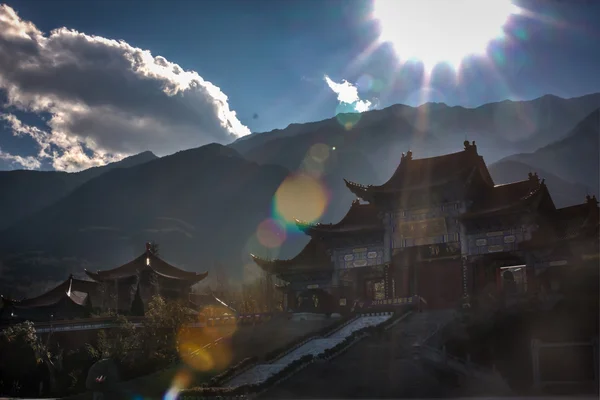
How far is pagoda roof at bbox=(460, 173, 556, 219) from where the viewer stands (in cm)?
3534

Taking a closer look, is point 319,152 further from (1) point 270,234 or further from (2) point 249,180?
(1) point 270,234

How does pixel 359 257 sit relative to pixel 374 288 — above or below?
above

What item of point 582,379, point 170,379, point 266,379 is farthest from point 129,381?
point 582,379

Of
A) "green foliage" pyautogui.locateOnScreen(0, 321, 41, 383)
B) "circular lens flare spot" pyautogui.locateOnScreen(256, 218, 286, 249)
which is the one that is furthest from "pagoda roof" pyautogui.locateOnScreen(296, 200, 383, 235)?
"circular lens flare spot" pyautogui.locateOnScreen(256, 218, 286, 249)

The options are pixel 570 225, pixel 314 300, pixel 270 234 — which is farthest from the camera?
pixel 270 234

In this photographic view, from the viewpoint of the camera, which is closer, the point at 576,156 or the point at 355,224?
the point at 355,224

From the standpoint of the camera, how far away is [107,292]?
53969 mm

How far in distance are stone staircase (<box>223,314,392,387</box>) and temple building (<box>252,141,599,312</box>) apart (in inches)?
145

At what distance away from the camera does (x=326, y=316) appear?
36.4 m

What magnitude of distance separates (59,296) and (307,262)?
21.7 m

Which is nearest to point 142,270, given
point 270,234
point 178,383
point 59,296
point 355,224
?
point 59,296

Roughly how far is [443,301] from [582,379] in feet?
46.8

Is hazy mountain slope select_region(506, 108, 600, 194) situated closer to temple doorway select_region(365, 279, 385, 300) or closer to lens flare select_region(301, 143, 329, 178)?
lens flare select_region(301, 143, 329, 178)

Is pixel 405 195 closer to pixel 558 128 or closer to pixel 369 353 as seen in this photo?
pixel 369 353
